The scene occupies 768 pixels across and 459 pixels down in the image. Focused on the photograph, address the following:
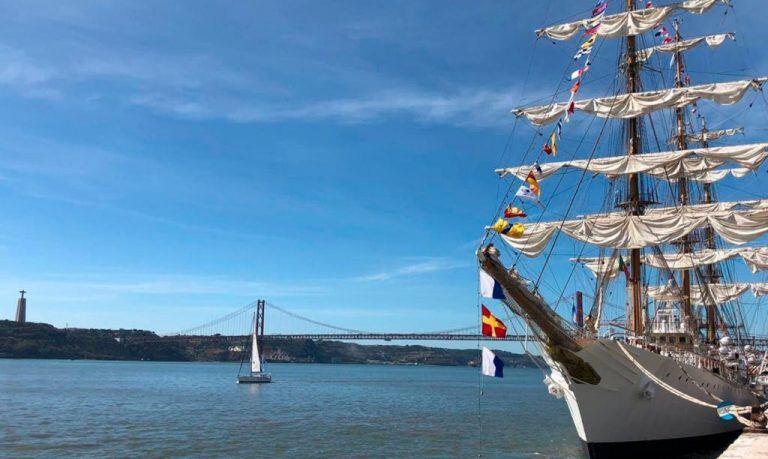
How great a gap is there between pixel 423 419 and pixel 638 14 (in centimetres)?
2671

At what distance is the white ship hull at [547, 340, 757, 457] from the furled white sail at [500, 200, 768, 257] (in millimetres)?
5842

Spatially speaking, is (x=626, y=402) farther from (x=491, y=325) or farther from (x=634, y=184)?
(x=634, y=184)

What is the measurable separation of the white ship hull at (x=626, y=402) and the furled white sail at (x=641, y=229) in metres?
5.84

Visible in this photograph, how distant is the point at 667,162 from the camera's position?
30047mm

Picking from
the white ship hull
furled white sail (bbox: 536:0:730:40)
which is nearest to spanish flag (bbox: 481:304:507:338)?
the white ship hull

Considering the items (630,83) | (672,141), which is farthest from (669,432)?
(672,141)

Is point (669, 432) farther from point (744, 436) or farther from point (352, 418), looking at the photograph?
point (352, 418)

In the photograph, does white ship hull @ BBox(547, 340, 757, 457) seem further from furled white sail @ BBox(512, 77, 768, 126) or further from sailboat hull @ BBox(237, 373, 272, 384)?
sailboat hull @ BBox(237, 373, 272, 384)

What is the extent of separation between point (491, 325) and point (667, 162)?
47.5 feet

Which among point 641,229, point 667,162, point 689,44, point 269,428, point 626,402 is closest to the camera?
point 626,402

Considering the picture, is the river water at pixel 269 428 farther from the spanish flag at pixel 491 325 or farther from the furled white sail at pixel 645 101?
the furled white sail at pixel 645 101

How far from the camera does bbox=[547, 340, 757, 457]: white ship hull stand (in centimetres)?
2333

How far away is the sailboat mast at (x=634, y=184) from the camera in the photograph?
2866 centimetres

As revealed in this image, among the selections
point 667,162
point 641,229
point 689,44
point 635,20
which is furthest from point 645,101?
point 689,44
